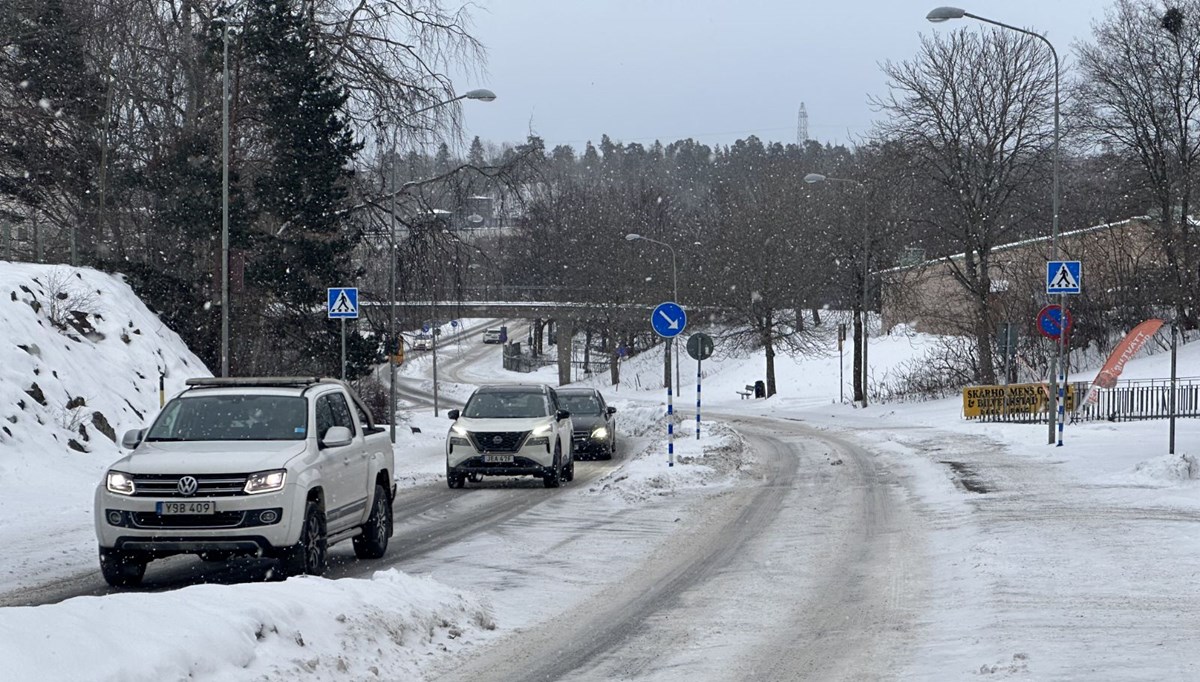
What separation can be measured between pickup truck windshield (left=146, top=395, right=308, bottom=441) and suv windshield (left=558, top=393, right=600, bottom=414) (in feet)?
62.8

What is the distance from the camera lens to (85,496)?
1814 cm

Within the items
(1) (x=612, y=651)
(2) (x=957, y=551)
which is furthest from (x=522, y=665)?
(2) (x=957, y=551)

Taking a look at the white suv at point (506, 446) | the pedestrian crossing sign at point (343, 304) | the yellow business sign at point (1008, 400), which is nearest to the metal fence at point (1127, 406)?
the yellow business sign at point (1008, 400)

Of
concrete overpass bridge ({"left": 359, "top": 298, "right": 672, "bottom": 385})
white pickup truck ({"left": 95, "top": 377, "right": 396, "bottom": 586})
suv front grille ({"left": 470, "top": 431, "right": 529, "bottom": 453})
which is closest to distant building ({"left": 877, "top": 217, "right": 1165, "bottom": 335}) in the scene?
concrete overpass bridge ({"left": 359, "top": 298, "right": 672, "bottom": 385})

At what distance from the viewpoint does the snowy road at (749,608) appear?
26.3 ft

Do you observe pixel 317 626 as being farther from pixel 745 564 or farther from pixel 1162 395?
pixel 1162 395

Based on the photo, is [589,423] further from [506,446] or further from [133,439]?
[133,439]

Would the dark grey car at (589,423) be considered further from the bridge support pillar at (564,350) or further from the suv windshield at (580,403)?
the bridge support pillar at (564,350)

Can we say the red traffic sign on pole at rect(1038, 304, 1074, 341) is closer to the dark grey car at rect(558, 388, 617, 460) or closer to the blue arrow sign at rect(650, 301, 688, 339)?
the blue arrow sign at rect(650, 301, 688, 339)

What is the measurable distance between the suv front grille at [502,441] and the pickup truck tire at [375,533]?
8251mm

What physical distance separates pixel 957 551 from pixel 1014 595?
2.81 m

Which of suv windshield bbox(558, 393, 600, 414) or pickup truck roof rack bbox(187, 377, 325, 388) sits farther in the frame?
suv windshield bbox(558, 393, 600, 414)

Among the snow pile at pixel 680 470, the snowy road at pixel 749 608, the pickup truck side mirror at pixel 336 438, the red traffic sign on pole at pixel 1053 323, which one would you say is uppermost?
the red traffic sign on pole at pixel 1053 323

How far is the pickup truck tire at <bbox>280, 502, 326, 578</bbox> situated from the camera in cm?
1076
